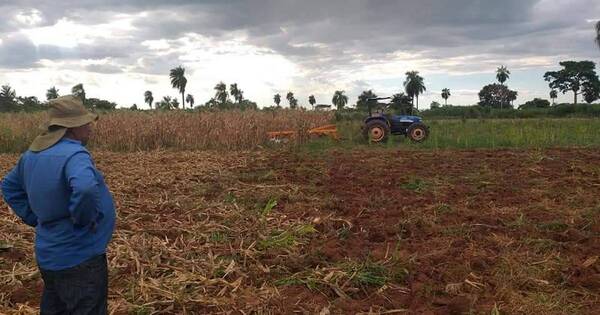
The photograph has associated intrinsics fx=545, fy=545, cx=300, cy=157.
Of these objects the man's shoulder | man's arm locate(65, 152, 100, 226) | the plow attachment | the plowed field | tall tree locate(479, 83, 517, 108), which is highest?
tall tree locate(479, 83, 517, 108)

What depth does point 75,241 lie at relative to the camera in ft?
9.29

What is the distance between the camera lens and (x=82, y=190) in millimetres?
2650

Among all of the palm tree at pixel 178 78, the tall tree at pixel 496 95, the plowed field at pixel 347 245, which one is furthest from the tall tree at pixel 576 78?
the plowed field at pixel 347 245

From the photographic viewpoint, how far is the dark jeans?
9.39 feet

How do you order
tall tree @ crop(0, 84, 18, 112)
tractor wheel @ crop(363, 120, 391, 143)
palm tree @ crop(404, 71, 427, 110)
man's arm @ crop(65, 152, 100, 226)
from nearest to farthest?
man's arm @ crop(65, 152, 100, 226)
tractor wheel @ crop(363, 120, 391, 143)
tall tree @ crop(0, 84, 18, 112)
palm tree @ crop(404, 71, 427, 110)

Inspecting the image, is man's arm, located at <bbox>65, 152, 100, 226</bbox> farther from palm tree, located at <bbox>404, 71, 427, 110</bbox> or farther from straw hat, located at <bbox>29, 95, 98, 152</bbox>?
palm tree, located at <bbox>404, 71, 427, 110</bbox>

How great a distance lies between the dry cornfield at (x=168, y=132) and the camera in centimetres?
1717

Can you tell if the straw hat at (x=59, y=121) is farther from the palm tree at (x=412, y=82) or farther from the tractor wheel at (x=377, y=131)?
the palm tree at (x=412, y=82)

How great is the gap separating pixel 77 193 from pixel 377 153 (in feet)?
40.5

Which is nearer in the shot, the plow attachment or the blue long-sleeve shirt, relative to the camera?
the blue long-sleeve shirt

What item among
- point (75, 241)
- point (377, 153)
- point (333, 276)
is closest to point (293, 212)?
point (333, 276)

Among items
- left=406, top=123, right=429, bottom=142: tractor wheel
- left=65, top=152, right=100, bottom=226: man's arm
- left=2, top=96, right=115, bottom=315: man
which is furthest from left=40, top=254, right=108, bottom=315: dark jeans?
left=406, top=123, right=429, bottom=142: tractor wheel

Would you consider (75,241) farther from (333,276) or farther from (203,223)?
(203,223)

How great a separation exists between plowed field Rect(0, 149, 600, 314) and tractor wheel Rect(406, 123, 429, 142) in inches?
300
